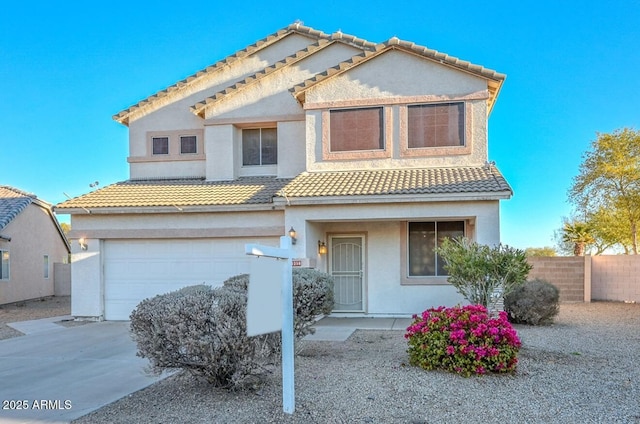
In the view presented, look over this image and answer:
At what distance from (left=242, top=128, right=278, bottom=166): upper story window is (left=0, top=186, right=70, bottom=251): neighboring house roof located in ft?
37.6

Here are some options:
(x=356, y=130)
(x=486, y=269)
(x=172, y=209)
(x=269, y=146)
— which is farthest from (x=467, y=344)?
(x=269, y=146)

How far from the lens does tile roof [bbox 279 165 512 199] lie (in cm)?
1210

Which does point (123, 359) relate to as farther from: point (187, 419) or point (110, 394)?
point (187, 419)

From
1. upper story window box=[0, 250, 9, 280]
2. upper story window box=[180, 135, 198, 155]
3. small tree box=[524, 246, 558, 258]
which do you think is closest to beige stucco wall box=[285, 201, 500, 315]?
upper story window box=[180, 135, 198, 155]

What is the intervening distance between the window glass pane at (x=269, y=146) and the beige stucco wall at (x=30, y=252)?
12.5m

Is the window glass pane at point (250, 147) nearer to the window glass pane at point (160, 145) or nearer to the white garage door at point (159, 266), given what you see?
the window glass pane at point (160, 145)

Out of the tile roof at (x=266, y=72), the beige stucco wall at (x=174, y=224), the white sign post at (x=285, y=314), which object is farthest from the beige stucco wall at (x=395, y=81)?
the white sign post at (x=285, y=314)

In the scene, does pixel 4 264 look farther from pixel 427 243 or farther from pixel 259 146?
pixel 427 243

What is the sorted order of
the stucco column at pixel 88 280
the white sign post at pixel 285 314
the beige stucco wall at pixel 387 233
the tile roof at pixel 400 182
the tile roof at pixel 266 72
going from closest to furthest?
the white sign post at pixel 285 314 < the tile roof at pixel 400 182 < the beige stucco wall at pixel 387 233 < the stucco column at pixel 88 280 < the tile roof at pixel 266 72

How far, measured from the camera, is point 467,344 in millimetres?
7246

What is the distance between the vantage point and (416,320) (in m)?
8.03

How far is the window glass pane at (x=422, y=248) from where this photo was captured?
45.2 feet

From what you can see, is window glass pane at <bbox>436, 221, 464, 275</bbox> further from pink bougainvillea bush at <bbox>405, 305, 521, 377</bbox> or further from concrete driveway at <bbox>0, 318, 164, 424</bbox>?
concrete driveway at <bbox>0, 318, 164, 424</bbox>

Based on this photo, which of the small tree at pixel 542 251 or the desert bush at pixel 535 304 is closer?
the desert bush at pixel 535 304
